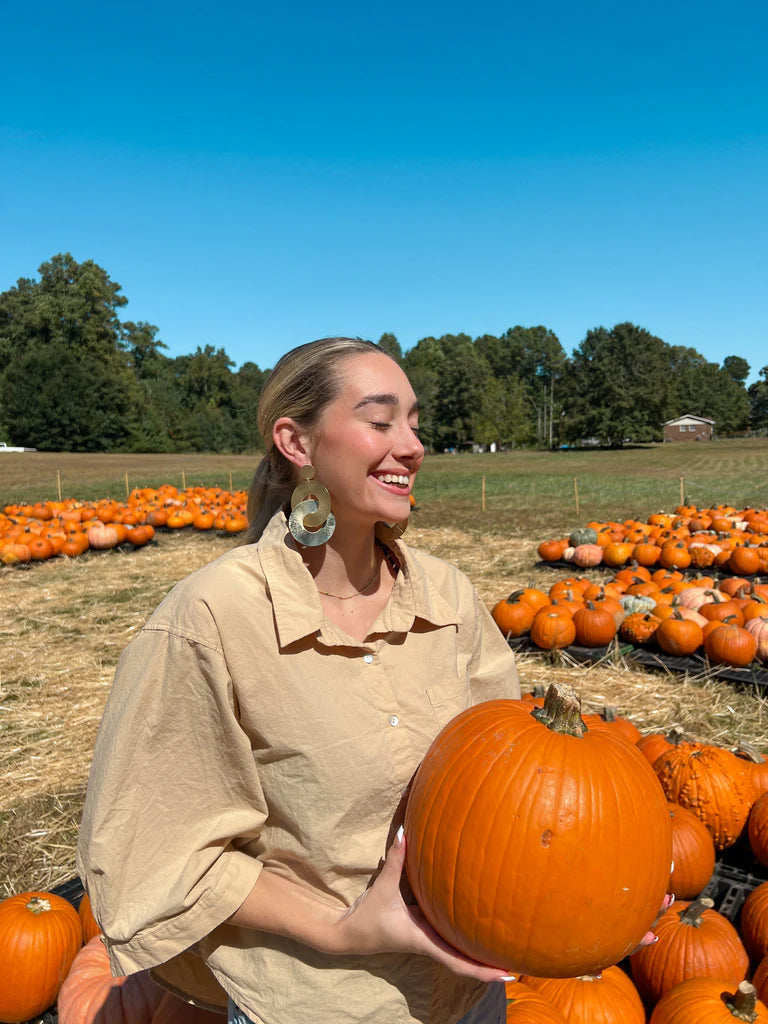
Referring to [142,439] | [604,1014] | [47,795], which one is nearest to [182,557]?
[47,795]

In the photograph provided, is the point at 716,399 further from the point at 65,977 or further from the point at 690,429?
the point at 65,977

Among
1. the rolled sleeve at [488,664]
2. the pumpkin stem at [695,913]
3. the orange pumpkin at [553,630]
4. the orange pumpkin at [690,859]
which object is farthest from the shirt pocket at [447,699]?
the orange pumpkin at [553,630]

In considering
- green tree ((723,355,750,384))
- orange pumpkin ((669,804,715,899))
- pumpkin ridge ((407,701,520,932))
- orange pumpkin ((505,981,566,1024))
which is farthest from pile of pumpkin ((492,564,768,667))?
green tree ((723,355,750,384))

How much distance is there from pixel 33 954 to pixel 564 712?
2.30 m

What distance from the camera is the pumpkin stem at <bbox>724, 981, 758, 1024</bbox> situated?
6.80 ft

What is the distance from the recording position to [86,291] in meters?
61.8

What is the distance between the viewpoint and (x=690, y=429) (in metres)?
102

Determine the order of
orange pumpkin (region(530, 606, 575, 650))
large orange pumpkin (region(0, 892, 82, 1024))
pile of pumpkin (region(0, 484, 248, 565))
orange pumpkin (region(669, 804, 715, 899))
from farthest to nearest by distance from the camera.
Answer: pile of pumpkin (region(0, 484, 248, 565)) → orange pumpkin (region(530, 606, 575, 650)) → orange pumpkin (region(669, 804, 715, 899)) → large orange pumpkin (region(0, 892, 82, 1024))

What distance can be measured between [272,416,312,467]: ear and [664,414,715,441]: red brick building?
107402 millimetres

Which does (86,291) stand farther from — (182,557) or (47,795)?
(47,795)

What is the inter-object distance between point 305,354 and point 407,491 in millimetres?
446

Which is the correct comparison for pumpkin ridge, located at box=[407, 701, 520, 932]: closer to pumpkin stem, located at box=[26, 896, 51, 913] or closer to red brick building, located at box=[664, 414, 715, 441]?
pumpkin stem, located at box=[26, 896, 51, 913]

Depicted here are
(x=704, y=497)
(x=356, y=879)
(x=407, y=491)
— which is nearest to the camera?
(x=356, y=879)

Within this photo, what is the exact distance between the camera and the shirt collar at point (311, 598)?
152cm
